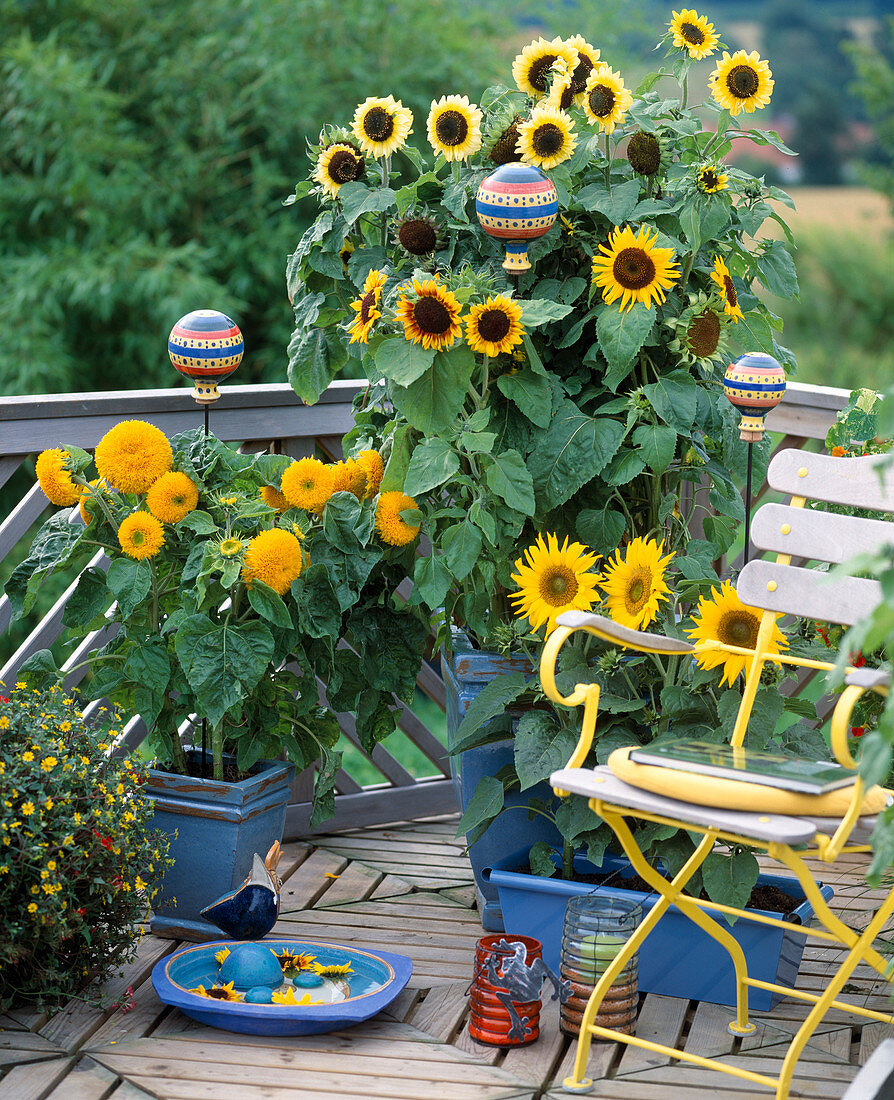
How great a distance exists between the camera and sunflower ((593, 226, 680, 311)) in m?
2.12

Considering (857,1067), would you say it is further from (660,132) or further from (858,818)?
(660,132)

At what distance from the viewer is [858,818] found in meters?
1.73

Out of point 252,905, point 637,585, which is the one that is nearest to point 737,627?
point 637,585

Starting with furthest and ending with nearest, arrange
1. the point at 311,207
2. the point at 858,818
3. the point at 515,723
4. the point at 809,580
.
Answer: the point at 311,207 < the point at 515,723 < the point at 809,580 < the point at 858,818

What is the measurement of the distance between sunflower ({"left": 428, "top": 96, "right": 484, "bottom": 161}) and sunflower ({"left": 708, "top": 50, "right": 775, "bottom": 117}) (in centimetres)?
40

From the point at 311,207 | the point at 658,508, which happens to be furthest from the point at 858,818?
the point at 311,207

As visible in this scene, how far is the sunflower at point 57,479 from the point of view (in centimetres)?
224

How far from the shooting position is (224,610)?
2.37m

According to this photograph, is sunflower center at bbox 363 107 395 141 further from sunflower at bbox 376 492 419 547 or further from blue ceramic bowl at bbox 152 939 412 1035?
blue ceramic bowl at bbox 152 939 412 1035

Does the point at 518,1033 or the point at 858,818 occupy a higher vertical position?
the point at 858,818

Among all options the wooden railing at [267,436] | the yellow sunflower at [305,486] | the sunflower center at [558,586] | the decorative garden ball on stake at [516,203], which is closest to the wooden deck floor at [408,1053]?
the wooden railing at [267,436]

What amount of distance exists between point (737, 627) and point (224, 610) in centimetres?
88

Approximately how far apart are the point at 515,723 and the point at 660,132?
104 centimetres

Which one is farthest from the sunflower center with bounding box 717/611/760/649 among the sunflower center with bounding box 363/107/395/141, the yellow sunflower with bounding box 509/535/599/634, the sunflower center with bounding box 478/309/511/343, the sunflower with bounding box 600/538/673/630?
the sunflower center with bounding box 363/107/395/141
